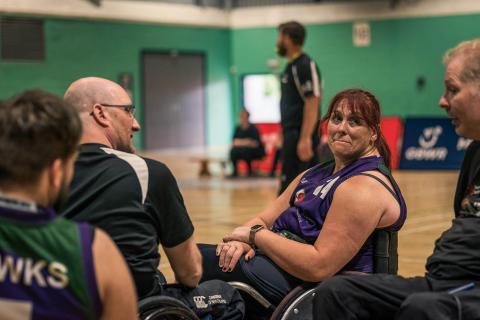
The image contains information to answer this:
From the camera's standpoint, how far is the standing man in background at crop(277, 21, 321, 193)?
21.5ft

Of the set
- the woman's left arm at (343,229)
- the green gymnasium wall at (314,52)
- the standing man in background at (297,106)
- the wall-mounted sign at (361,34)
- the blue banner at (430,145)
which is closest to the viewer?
the woman's left arm at (343,229)

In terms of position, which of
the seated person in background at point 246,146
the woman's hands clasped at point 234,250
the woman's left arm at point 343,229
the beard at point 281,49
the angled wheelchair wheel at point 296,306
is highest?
the beard at point 281,49

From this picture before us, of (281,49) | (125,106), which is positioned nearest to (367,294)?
(125,106)

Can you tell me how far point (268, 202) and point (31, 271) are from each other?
8233mm

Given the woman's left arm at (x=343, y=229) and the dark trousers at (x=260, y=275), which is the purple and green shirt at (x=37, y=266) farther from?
the dark trousers at (x=260, y=275)

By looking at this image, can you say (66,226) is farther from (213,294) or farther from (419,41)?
(419,41)

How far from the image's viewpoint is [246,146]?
13867 mm

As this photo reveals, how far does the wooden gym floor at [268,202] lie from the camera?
6.42 metres


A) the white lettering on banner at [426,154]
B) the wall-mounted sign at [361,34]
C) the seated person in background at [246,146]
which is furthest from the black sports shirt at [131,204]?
the wall-mounted sign at [361,34]

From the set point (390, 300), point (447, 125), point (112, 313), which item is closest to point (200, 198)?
point (447, 125)

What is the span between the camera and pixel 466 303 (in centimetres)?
237

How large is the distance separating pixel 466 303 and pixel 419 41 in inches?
596

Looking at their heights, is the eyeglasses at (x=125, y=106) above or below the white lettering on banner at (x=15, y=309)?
above

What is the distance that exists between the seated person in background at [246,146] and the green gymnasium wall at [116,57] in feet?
13.4
